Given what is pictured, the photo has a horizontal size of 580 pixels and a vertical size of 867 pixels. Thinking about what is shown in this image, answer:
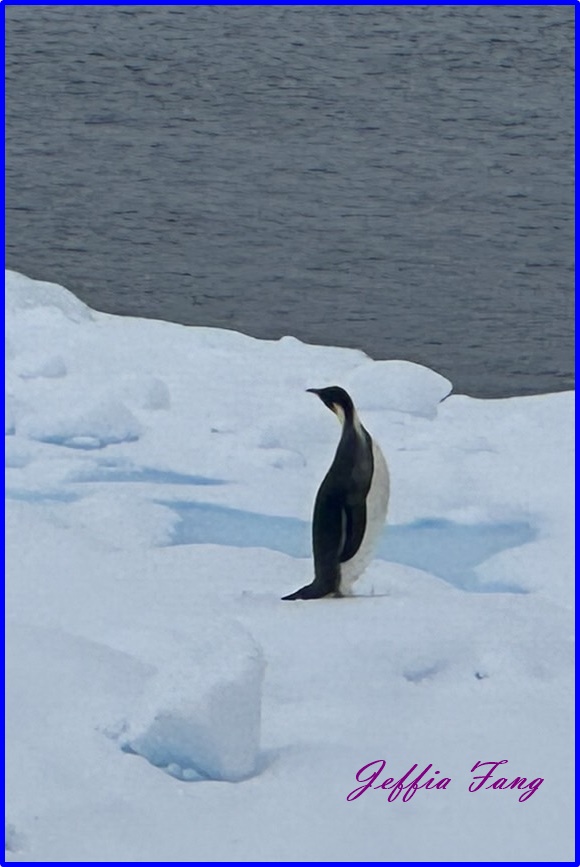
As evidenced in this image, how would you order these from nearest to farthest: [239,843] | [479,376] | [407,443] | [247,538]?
[239,843] < [247,538] < [407,443] < [479,376]

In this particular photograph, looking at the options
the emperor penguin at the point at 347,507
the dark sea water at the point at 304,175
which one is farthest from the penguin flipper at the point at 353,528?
the dark sea water at the point at 304,175

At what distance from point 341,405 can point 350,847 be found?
0.96m

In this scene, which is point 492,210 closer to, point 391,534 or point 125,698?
point 391,534

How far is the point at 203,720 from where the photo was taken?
2.00 metres

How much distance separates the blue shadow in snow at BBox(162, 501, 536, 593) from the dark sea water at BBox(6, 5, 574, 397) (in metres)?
0.43

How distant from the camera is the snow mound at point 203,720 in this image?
201cm

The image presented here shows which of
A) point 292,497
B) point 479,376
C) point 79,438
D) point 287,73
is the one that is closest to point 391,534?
point 292,497

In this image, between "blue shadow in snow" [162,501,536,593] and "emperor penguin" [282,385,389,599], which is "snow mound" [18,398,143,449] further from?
"emperor penguin" [282,385,389,599]

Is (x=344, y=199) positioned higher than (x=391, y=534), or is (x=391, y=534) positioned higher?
(x=344, y=199)

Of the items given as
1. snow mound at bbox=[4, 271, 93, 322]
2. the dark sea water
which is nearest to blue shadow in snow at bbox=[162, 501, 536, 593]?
the dark sea water

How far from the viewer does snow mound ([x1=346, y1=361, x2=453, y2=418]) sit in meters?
2.66

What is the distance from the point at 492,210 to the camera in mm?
2961

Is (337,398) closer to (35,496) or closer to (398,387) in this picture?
(398,387)
